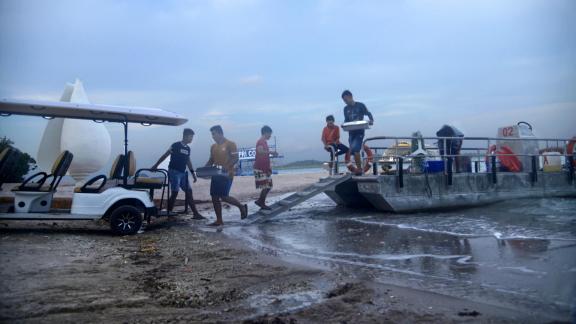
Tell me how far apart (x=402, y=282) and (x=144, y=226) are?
659 centimetres

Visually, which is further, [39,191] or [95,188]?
[95,188]

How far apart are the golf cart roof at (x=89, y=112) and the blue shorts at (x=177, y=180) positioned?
1.30 meters

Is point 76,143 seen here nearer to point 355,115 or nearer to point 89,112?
point 89,112

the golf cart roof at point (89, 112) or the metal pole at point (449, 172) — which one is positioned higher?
the golf cart roof at point (89, 112)

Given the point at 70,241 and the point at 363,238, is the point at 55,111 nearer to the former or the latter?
the point at 70,241

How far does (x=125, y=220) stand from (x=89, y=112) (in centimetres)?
212

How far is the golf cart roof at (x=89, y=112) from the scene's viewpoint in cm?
766

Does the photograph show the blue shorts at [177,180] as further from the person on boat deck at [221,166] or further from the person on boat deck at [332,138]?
the person on boat deck at [332,138]

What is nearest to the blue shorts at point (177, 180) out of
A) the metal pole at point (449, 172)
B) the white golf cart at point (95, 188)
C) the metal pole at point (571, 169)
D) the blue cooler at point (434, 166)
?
the white golf cart at point (95, 188)

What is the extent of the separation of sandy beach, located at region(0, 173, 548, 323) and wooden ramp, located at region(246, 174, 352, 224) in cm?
320

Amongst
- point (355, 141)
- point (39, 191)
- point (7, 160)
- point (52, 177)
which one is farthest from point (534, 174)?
point (7, 160)

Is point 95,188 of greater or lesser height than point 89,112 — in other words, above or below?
below

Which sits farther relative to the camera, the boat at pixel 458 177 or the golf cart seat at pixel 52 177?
the boat at pixel 458 177

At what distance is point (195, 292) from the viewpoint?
421cm
